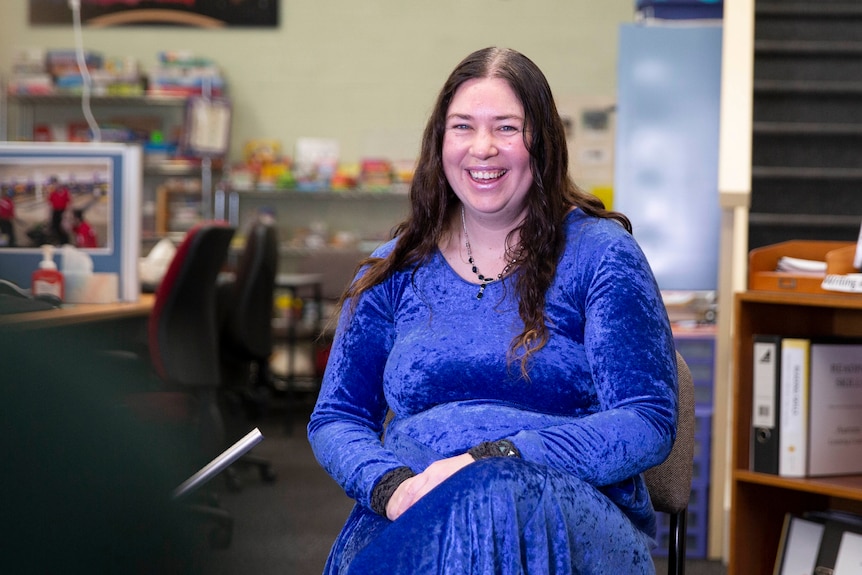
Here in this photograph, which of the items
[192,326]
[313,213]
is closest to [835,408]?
[192,326]

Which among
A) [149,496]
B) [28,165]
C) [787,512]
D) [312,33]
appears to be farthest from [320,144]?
[149,496]

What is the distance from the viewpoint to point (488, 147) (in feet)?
5.20

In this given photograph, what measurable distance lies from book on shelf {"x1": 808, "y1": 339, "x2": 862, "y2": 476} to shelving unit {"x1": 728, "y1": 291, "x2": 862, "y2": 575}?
4cm

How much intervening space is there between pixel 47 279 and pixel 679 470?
7.94 ft

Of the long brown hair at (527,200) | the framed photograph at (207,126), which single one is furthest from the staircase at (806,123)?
the framed photograph at (207,126)

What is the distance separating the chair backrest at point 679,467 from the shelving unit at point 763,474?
2.39ft

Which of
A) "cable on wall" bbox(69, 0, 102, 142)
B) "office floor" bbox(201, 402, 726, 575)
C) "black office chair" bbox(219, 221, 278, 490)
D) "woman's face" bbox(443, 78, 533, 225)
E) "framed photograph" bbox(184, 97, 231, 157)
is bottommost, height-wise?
"office floor" bbox(201, 402, 726, 575)

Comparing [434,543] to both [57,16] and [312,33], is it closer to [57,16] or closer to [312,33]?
[312,33]

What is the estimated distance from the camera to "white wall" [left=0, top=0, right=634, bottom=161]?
7.27 m

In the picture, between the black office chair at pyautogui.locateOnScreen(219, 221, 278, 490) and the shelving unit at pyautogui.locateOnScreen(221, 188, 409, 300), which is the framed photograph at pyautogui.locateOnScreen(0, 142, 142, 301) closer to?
the black office chair at pyautogui.locateOnScreen(219, 221, 278, 490)

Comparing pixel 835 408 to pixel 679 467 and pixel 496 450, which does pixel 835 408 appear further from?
pixel 496 450

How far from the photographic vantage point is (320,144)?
7258 mm

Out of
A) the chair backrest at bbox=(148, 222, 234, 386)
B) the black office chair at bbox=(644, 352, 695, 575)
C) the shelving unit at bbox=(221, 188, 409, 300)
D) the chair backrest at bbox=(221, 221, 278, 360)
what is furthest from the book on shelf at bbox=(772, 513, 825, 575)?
the shelving unit at bbox=(221, 188, 409, 300)

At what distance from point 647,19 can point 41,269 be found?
90.9 inches
